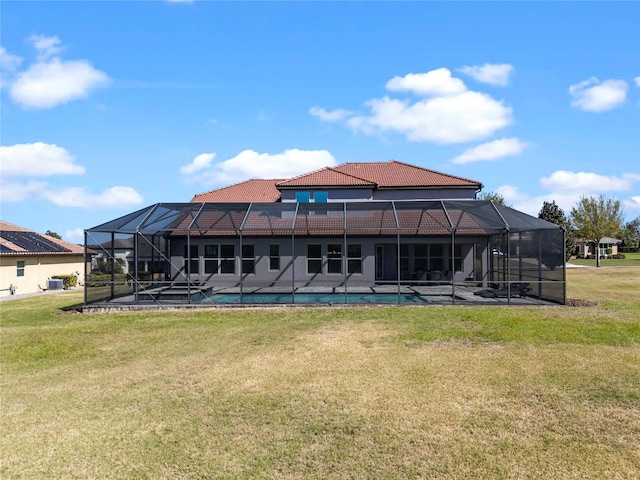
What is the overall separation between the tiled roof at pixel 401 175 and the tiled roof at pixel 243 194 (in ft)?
16.7

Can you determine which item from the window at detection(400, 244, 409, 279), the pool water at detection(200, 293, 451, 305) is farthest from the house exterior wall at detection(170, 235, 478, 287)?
the pool water at detection(200, 293, 451, 305)

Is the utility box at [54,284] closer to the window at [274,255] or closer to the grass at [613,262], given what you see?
the window at [274,255]

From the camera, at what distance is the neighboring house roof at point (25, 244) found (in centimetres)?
Result: 2200

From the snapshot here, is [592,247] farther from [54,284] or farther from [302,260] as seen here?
[54,284]

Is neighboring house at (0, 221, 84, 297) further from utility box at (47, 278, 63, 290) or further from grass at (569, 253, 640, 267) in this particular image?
grass at (569, 253, 640, 267)

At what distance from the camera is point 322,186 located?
75.6 ft

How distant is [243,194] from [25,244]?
13014 mm

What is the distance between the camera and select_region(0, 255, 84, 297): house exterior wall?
21266 millimetres

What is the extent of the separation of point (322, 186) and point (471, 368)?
17.1m

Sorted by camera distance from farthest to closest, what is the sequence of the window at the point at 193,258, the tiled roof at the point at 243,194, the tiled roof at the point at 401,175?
the tiled roof at the point at 243,194, the tiled roof at the point at 401,175, the window at the point at 193,258

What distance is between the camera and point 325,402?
5496 mm

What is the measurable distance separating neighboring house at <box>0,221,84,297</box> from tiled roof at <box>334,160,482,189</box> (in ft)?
61.8

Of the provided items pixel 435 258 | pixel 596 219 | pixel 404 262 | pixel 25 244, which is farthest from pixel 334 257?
pixel 596 219

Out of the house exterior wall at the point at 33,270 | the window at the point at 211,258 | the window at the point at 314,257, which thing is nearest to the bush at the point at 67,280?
the house exterior wall at the point at 33,270
